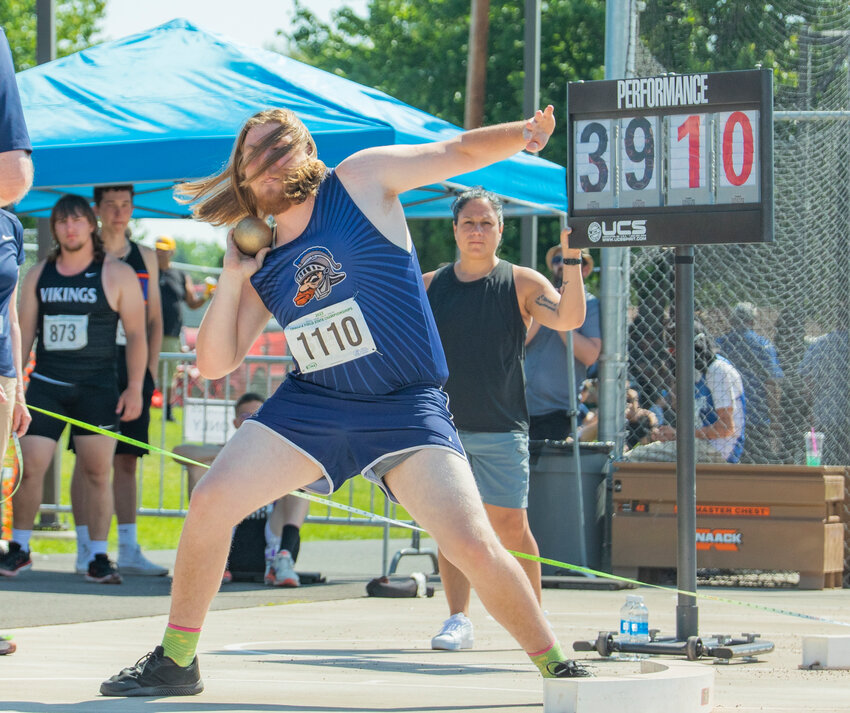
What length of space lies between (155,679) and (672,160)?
9.93 feet

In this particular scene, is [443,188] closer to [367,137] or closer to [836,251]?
[367,137]

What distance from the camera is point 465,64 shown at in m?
30.6

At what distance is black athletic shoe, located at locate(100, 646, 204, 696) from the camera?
4.75 metres

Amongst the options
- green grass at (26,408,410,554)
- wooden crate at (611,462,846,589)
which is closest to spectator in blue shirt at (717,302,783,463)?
wooden crate at (611,462,846,589)

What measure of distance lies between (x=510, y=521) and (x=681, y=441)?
0.96m

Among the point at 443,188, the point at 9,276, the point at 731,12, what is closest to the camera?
the point at 9,276

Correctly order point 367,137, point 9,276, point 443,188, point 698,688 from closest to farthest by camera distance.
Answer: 1. point 698,688
2. point 9,276
3. point 367,137
4. point 443,188

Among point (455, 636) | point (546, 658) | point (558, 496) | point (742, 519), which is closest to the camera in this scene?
point (546, 658)

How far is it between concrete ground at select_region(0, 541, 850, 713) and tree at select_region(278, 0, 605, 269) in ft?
60.5

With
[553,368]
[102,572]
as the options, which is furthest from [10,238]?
[553,368]

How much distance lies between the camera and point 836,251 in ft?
33.0

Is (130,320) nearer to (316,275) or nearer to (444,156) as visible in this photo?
(316,275)

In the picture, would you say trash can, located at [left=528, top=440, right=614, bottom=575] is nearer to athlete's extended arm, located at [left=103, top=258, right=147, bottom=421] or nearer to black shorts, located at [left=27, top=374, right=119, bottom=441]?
athlete's extended arm, located at [left=103, top=258, right=147, bottom=421]

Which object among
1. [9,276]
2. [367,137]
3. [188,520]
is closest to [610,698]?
[188,520]
